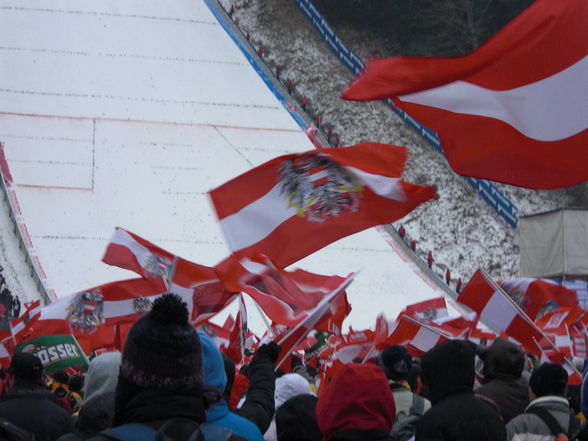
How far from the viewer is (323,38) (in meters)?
24.8

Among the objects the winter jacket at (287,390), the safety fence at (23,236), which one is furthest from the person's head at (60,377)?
the safety fence at (23,236)

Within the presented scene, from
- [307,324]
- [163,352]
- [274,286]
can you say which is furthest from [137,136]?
[163,352]

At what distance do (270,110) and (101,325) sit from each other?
13603mm

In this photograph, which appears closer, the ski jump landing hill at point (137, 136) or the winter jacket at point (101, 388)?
the winter jacket at point (101, 388)

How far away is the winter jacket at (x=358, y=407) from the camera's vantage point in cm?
303

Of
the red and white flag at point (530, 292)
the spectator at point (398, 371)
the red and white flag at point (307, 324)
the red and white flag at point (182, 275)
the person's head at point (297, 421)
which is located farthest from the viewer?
the red and white flag at point (530, 292)

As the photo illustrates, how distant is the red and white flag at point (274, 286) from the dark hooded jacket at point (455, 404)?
1.63 meters

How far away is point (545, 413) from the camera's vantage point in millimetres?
3564

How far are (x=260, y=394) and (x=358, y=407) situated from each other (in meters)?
0.32

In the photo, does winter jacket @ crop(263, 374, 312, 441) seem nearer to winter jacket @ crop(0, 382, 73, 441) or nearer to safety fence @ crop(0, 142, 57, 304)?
winter jacket @ crop(0, 382, 73, 441)

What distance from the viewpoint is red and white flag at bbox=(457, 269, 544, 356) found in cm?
495

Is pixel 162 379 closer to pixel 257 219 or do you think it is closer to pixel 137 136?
pixel 257 219

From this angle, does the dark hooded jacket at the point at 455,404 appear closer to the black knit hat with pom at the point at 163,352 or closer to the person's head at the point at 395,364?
the black knit hat with pom at the point at 163,352

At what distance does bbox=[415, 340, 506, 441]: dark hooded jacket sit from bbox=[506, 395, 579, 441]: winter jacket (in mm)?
449
